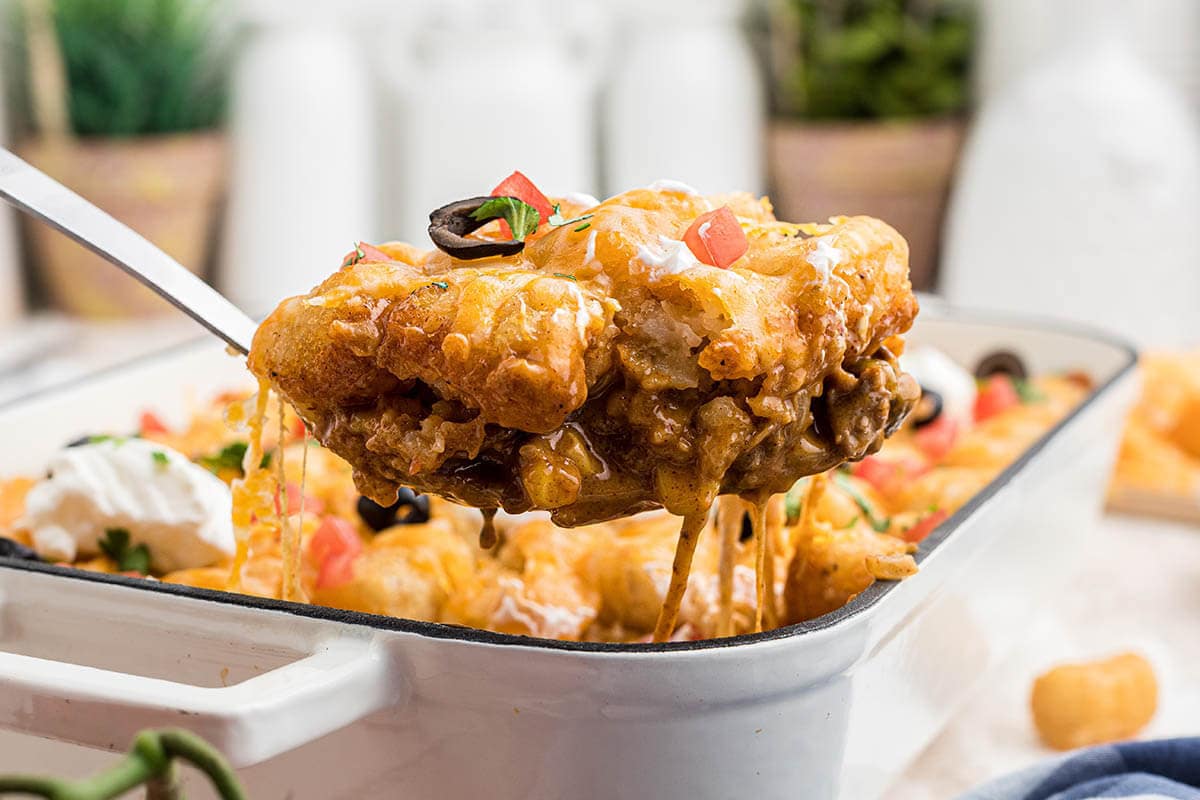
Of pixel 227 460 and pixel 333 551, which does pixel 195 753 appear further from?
pixel 227 460

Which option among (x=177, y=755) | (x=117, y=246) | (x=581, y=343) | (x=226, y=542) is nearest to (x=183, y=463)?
(x=226, y=542)

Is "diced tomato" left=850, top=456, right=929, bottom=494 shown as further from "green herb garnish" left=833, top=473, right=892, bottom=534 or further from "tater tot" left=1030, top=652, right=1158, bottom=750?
"tater tot" left=1030, top=652, right=1158, bottom=750

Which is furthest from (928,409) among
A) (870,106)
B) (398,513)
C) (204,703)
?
(870,106)

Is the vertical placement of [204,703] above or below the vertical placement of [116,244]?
below

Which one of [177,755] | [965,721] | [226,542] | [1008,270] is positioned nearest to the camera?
[177,755]

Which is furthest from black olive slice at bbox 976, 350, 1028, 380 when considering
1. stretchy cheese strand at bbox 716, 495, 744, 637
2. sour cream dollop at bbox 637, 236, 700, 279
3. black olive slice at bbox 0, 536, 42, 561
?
black olive slice at bbox 0, 536, 42, 561

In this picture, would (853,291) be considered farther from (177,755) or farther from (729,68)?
(729,68)

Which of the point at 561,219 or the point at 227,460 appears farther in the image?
the point at 227,460
